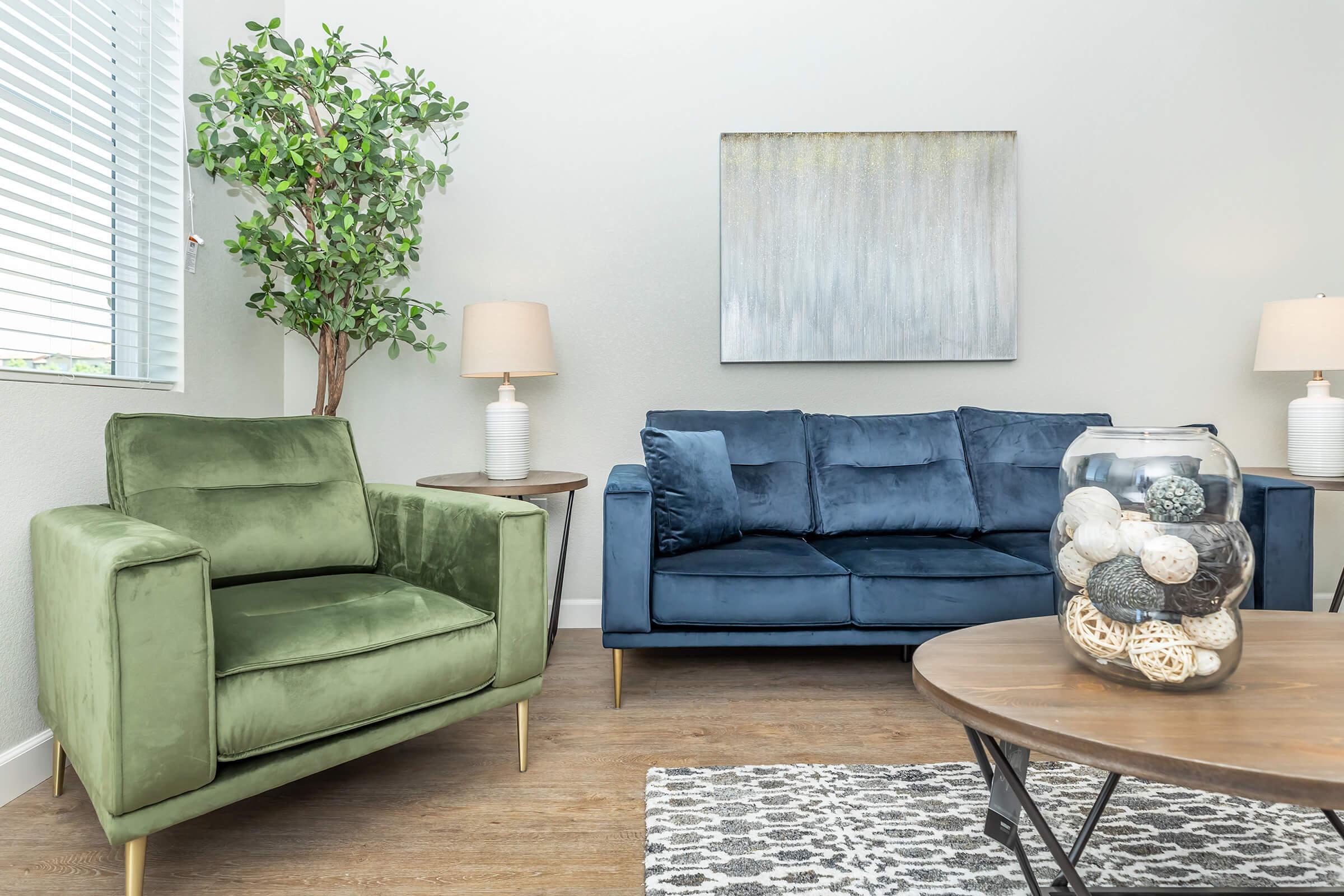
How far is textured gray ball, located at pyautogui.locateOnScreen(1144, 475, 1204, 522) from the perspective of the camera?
1.03m

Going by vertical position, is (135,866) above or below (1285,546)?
below

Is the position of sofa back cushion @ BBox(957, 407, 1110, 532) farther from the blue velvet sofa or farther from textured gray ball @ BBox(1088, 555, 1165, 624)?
textured gray ball @ BBox(1088, 555, 1165, 624)

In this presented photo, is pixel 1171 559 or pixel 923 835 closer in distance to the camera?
pixel 1171 559

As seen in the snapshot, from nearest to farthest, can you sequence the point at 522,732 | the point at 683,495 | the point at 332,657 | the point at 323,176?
the point at 332,657 < the point at 522,732 < the point at 683,495 < the point at 323,176

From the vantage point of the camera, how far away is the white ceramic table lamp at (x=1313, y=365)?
262 centimetres

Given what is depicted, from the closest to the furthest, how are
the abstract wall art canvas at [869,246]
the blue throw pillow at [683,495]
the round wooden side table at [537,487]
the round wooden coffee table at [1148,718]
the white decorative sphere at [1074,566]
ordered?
the round wooden coffee table at [1148,718], the white decorative sphere at [1074,566], the blue throw pillow at [683,495], the round wooden side table at [537,487], the abstract wall art canvas at [869,246]

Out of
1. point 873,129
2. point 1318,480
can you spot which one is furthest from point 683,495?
point 1318,480

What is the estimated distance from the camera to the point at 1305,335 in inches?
105

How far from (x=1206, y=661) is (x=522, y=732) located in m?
1.41

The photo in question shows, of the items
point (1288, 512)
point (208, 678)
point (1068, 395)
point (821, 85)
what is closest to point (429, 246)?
point (821, 85)

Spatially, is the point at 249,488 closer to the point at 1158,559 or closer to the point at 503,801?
the point at 503,801

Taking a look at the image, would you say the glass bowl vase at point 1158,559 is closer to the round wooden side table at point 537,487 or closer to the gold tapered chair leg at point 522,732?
the gold tapered chair leg at point 522,732

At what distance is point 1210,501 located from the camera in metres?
1.05

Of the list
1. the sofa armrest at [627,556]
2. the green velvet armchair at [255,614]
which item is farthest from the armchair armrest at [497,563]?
the sofa armrest at [627,556]
